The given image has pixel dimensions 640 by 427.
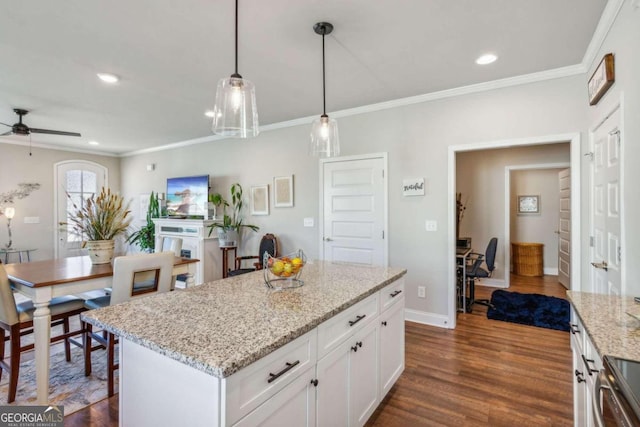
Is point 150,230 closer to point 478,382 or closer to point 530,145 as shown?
point 478,382

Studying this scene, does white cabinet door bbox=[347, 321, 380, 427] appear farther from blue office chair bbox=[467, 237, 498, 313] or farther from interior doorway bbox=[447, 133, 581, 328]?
blue office chair bbox=[467, 237, 498, 313]

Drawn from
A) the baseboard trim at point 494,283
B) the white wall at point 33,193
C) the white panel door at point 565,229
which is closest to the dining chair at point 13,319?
the white wall at point 33,193

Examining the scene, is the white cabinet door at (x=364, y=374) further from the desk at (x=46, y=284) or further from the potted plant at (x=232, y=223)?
the potted plant at (x=232, y=223)

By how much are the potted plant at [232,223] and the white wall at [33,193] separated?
362 cm

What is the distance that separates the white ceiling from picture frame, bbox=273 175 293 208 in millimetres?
1143

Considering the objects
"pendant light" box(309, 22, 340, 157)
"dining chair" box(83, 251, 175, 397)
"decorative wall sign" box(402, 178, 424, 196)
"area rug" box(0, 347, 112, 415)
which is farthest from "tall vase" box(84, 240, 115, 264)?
"decorative wall sign" box(402, 178, 424, 196)

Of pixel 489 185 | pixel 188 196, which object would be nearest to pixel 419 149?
pixel 489 185

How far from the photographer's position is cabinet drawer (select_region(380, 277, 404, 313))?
2.02 m

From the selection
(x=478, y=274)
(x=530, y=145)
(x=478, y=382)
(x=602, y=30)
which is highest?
(x=602, y=30)

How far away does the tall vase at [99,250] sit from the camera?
2.72 metres

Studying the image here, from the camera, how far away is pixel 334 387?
4.92ft

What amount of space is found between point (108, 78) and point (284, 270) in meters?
2.74

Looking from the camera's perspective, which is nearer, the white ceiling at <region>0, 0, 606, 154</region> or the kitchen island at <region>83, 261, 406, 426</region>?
the kitchen island at <region>83, 261, 406, 426</region>

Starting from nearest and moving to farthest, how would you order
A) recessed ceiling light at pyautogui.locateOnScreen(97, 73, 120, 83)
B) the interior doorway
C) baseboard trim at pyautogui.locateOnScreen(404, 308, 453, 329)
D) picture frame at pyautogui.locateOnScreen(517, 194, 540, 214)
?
the interior doorway < recessed ceiling light at pyautogui.locateOnScreen(97, 73, 120, 83) < baseboard trim at pyautogui.locateOnScreen(404, 308, 453, 329) < picture frame at pyautogui.locateOnScreen(517, 194, 540, 214)
